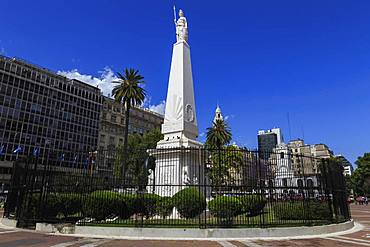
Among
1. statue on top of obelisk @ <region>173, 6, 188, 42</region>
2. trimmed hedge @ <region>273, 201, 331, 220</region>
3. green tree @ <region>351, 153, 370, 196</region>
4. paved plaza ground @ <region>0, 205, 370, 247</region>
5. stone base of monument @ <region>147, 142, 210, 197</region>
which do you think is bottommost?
paved plaza ground @ <region>0, 205, 370, 247</region>

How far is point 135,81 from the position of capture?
47.0 m

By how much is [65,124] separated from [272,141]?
159021mm

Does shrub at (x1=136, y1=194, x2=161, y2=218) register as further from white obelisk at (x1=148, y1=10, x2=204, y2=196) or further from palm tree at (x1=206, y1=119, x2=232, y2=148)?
palm tree at (x1=206, y1=119, x2=232, y2=148)

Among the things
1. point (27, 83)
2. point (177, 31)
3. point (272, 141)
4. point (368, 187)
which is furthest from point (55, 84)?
point (272, 141)

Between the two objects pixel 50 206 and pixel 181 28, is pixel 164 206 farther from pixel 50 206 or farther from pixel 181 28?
pixel 181 28

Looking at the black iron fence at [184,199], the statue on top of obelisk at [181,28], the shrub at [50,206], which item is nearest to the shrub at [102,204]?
the black iron fence at [184,199]

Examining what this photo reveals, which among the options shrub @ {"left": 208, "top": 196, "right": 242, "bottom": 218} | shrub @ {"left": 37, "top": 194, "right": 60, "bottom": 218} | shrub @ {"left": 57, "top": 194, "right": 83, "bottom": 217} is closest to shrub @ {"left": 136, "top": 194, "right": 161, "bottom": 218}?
shrub @ {"left": 208, "top": 196, "right": 242, "bottom": 218}

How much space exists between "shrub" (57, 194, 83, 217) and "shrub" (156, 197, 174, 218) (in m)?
4.30

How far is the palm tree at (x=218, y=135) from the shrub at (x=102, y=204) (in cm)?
3823

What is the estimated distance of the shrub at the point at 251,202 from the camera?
13992 mm

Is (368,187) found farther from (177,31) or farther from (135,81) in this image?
(177,31)

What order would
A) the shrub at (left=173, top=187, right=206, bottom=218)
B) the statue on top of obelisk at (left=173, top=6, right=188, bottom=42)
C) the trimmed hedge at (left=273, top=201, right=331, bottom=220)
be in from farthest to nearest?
the statue on top of obelisk at (left=173, top=6, right=188, bottom=42), the trimmed hedge at (left=273, top=201, right=331, bottom=220), the shrub at (left=173, top=187, right=206, bottom=218)

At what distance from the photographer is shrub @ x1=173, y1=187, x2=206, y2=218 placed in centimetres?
1315

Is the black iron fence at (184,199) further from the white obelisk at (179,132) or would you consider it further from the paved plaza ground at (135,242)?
the paved plaza ground at (135,242)
